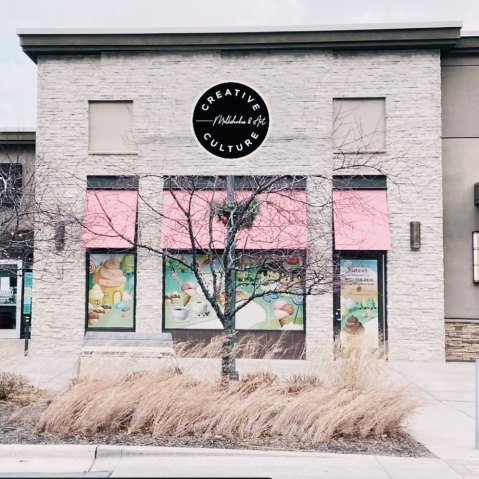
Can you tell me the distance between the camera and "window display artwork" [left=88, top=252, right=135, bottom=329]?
50.3 feet

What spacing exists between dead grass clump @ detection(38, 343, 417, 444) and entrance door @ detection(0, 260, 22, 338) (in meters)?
12.0

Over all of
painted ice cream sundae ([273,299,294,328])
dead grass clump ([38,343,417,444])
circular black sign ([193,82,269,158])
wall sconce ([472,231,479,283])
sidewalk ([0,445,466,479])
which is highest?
circular black sign ([193,82,269,158])

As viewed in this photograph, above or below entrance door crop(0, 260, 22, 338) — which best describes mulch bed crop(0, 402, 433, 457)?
below

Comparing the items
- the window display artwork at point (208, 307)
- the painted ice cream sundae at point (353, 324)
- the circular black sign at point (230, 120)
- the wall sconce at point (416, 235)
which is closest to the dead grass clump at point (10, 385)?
the circular black sign at point (230, 120)

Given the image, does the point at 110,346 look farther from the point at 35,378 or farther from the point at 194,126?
the point at 194,126

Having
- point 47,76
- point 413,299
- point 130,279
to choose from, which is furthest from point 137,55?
point 413,299

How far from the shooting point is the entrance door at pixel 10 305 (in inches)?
717

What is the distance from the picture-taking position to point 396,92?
1510cm

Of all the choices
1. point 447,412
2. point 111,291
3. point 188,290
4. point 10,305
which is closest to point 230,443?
point 447,412

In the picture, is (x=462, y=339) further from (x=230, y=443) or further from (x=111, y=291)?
(x=230, y=443)

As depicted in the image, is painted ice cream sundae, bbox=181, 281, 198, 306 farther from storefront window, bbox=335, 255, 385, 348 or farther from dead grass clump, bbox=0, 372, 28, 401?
dead grass clump, bbox=0, 372, 28, 401

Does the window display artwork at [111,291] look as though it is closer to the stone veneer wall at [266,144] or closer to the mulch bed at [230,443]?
the stone veneer wall at [266,144]

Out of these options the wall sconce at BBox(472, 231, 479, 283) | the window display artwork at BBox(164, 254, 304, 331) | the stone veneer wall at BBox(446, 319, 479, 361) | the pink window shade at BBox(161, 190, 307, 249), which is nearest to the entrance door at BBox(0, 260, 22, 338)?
the window display artwork at BBox(164, 254, 304, 331)

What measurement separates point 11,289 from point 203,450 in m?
14.1
